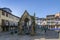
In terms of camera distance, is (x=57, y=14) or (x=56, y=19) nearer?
(x=56, y=19)

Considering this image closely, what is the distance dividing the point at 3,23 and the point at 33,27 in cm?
2460

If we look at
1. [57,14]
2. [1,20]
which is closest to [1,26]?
[1,20]

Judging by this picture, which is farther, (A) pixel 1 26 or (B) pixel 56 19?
(B) pixel 56 19

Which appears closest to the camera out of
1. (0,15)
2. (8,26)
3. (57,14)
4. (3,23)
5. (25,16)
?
(25,16)

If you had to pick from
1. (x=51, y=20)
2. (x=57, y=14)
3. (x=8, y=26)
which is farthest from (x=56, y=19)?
(x=8, y=26)

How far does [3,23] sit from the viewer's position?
52844mm

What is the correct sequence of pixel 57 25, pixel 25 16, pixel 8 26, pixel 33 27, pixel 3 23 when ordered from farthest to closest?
pixel 57 25 < pixel 8 26 < pixel 3 23 < pixel 25 16 < pixel 33 27

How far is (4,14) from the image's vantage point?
53.7 meters

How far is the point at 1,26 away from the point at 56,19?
3538cm

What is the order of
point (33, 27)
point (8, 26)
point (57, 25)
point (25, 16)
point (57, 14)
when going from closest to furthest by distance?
point (33, 27) → point (25, 16) → point (8, 26) → point (57, 25) → point (57, 14)

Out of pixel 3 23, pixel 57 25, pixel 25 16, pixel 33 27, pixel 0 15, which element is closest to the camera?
pixel 33 27

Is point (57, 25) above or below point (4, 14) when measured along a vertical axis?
below

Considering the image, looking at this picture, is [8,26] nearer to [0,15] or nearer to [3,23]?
[3,23]

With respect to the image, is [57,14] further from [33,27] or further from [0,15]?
[33,27]
